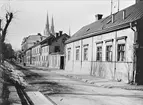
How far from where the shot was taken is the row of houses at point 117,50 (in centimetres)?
1577

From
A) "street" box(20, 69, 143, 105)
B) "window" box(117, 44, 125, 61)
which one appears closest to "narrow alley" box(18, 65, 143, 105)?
"street" box(20, 69, 143, 105)

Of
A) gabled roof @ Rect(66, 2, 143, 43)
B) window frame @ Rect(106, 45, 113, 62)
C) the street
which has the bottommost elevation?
the street

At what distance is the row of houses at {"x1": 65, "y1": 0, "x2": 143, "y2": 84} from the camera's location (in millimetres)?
15766

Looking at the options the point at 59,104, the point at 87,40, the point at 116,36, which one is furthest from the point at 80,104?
the point at 87,40

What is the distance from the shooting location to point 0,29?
24.9m

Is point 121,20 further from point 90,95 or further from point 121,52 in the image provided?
point 90,95

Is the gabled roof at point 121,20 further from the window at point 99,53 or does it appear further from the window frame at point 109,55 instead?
the window frame at point 109,55

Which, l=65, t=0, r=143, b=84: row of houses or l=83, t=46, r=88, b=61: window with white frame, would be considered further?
l=83, t=46, r=88, b=61: window with white frame

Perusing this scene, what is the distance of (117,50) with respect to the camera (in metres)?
18.3

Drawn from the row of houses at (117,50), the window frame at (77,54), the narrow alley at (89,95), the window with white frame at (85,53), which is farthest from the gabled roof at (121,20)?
the narrow alley at (89,95)

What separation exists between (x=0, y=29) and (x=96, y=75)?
12.7 m

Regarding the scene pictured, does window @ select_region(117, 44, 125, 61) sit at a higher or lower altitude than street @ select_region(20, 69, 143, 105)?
higher

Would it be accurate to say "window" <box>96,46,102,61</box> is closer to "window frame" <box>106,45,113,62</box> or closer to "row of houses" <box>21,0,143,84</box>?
"row of houses" <box>21,0,143,84</box>

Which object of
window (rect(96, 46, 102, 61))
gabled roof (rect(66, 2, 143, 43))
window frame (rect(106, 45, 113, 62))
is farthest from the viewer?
window (rect(96, 46, 102, 61))
